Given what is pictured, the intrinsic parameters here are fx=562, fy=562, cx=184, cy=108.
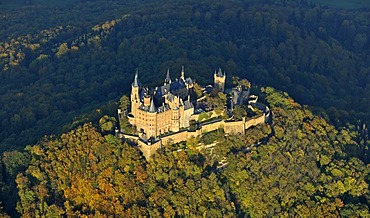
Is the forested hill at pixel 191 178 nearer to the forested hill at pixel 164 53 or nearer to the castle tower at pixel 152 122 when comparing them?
the castle tower at pixel 152 122

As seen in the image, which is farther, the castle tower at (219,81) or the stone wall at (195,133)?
the castle tower at (219,81)

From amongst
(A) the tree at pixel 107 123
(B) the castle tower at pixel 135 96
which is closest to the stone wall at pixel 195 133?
(B) the castle tower at pixel 135 96

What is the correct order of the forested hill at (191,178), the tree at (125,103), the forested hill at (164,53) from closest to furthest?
the forested hill at (191,178), the tree at (125,103), the forested hill at (164,53)

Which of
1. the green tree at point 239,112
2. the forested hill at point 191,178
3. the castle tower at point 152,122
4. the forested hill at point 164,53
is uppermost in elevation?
the castle tower at point 152,122

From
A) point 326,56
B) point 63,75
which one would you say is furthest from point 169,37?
point 326,56

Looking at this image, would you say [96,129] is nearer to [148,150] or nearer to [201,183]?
[148,150]

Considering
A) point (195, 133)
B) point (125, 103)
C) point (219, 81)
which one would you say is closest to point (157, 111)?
point (195, 133)
